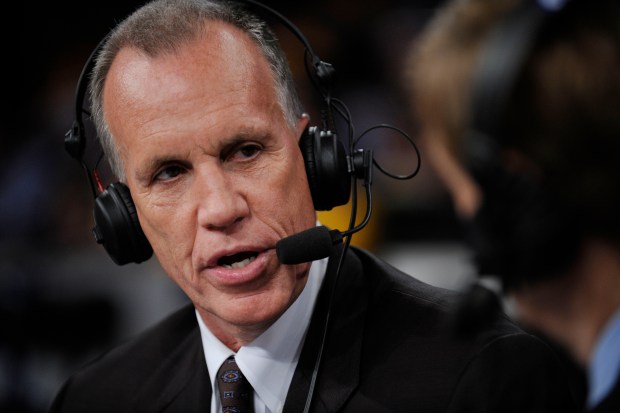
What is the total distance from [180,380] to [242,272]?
435 millimetres

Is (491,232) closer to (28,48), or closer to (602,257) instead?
(602,257)

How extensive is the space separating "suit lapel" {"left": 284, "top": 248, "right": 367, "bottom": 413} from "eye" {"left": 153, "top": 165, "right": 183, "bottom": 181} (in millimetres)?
364

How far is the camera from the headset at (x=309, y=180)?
5.32 ft

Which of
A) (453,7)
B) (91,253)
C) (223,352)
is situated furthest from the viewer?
(91,253)

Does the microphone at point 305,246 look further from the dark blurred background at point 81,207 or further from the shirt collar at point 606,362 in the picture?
the dark blurred background at point 81,207

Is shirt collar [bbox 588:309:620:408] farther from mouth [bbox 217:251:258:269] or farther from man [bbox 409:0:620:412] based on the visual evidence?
mouth [bbox 217:251:258:269]

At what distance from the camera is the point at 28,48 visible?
490cm

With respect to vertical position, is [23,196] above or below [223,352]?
below

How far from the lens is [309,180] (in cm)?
165

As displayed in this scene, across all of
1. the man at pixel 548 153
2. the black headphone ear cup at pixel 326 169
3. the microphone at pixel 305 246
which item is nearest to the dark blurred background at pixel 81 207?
the black headphone ear cup at pixel 326 169

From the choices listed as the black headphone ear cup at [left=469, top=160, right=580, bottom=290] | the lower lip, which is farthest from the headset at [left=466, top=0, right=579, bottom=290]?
the lower lip

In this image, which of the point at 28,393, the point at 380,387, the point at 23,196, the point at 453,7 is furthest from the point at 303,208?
the point at 23,196

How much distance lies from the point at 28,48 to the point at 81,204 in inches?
45.3

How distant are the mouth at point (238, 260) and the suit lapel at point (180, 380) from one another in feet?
1.09
